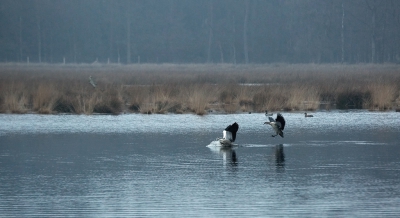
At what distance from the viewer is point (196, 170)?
14852 mm

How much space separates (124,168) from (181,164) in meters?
1.08

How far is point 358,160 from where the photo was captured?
16.0m

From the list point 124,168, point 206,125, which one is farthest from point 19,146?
point 206,125

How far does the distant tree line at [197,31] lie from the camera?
293 feet

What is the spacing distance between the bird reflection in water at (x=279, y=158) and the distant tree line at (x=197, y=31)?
68.1 m

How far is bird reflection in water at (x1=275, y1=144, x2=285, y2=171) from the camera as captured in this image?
49.7 ft

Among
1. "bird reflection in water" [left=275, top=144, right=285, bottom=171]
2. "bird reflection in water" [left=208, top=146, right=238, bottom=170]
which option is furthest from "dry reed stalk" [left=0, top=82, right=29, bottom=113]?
"bird reflection in water" [left=275, top=144, right=285, bottom=171]

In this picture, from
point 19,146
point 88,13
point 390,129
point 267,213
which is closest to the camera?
point 267,213

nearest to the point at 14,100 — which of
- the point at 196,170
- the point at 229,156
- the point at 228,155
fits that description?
the point at 228,155

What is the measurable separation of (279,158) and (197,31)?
8090 centimetres

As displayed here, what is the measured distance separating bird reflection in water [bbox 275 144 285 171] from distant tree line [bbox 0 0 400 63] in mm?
68073

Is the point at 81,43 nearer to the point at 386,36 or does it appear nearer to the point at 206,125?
the point at 386,36

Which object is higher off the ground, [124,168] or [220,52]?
[220,52]

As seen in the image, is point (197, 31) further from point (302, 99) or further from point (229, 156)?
point (229, 156)
